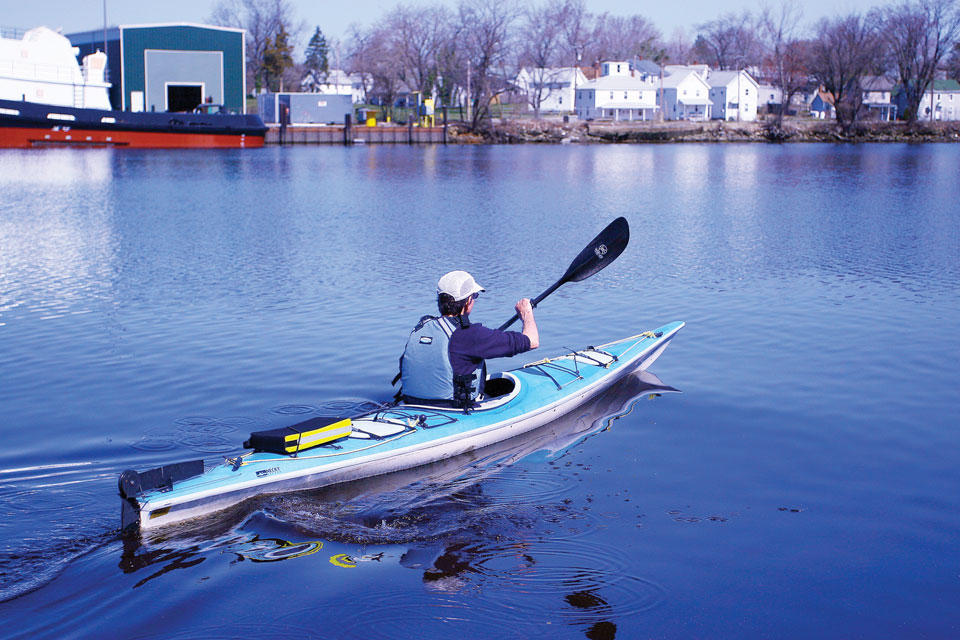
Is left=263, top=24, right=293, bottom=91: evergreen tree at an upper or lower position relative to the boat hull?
upper

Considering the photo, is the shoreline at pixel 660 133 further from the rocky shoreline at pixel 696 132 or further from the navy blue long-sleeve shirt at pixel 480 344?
the navy blue long-sleeve shirt at pixel 480 344

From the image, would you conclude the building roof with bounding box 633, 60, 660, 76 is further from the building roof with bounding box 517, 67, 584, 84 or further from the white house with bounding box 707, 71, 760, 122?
the building roof with bounding box 517, 67, 584, 84

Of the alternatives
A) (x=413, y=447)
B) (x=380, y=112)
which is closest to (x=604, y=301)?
(x=413, y=447)

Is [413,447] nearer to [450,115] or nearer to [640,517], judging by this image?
[640,517]

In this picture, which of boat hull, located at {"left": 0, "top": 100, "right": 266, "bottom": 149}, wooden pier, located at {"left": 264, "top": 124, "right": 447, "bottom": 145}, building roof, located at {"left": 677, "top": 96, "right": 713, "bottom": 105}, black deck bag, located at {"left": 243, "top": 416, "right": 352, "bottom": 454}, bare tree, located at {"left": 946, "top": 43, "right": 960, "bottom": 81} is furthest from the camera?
bare tree, located at {"left": 946, "top": 43, "right": 960, "bottom": 81}

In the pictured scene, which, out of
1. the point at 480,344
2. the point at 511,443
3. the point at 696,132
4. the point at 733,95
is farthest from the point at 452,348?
the point at 733,95

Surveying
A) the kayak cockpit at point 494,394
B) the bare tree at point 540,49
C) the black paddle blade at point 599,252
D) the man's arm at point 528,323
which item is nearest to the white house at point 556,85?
the bare tree at point 540,49

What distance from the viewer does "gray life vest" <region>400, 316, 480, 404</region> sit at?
22.7ft

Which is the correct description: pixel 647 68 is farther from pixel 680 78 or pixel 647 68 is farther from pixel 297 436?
pixel 297 436

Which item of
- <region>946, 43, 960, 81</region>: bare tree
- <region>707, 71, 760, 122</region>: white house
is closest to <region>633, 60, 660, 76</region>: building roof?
<region>707, 71, 760, 122</region>: white house

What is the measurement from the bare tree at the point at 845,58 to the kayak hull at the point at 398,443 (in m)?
73.2

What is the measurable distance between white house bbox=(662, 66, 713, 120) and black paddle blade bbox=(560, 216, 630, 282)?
261 feet

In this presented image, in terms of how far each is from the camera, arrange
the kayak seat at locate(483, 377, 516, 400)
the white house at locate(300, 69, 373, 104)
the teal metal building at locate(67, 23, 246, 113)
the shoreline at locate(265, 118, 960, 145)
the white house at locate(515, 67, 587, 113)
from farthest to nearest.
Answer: the white house at locate(300, 69, 373, 104), the white house at locate(515, 67, 587, 113), the shoreline at locate(265, 118, 960, 145), the teal metal building at locate(67, 23, 246, 113), the kayak seat at locate(483, 377, 516, 400)

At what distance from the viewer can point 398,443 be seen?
672 centimetres
